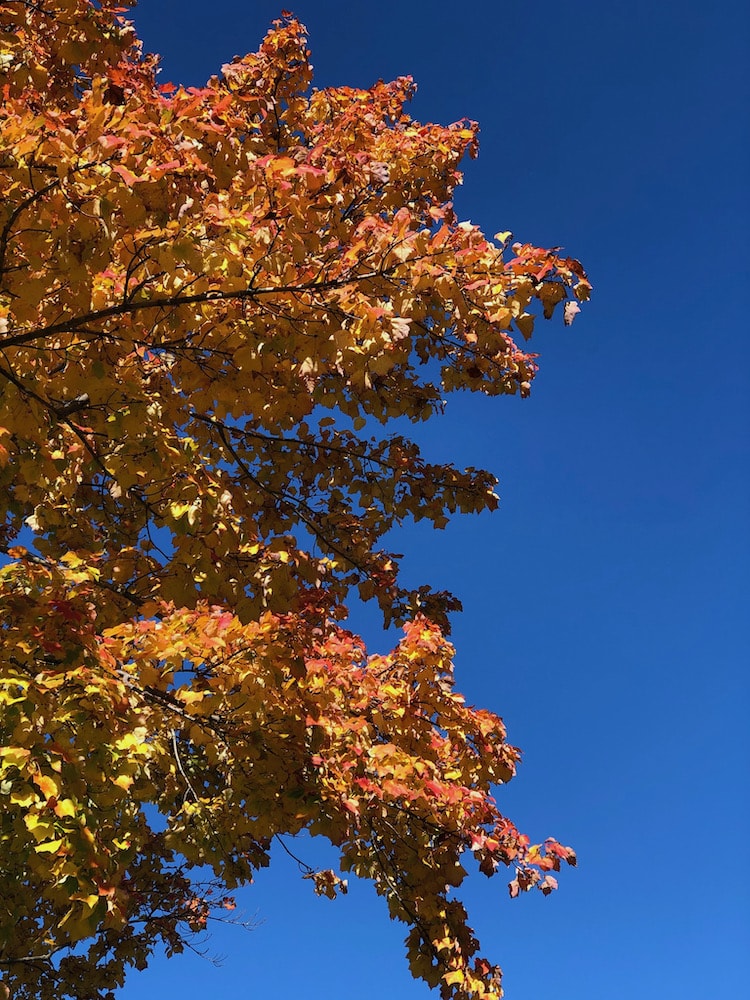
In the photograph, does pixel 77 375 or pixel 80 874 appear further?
pixel 77 375

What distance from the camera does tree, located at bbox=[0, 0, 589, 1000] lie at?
8.59 ft

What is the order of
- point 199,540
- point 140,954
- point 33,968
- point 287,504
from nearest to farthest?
point 199,540 → point 287,504 → point 33,968 → point 140,954

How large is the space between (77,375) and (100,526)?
8.52ft

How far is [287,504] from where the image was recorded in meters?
5.22

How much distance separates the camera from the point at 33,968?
6.47 metres

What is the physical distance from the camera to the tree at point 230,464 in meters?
2.62

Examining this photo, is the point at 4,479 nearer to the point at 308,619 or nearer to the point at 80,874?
the point at 308,619

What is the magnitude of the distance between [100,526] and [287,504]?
143cm

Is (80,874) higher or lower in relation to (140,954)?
lower

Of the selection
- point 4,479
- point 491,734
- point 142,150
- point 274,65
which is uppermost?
point 274,65

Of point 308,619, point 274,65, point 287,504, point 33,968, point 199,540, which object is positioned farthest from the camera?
point 33,968

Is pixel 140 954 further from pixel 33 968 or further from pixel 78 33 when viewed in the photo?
pixel 78 33

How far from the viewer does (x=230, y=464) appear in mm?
5391

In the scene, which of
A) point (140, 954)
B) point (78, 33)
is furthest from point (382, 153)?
point (140, 954)
